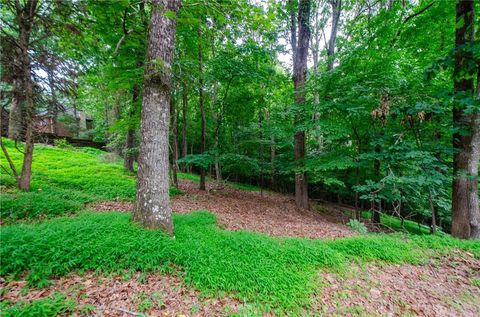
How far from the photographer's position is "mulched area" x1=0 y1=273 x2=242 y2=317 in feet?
7.54

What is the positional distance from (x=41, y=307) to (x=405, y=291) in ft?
15.5

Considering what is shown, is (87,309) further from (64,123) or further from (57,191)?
(64,123)

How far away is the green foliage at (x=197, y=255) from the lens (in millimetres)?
2693

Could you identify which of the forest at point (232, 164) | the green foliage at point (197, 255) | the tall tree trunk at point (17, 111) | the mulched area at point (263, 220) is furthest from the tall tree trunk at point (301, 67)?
the tall tree trunk at point (17, 111)

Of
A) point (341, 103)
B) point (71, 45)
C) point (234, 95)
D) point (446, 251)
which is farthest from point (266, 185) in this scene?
point (71, 45)

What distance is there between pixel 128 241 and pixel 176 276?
3.21 ft

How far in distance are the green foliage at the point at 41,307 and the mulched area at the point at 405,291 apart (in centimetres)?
295

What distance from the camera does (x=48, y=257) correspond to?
271 centimetres

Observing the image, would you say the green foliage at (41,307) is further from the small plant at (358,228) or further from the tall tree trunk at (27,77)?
the small plant at (358,228)

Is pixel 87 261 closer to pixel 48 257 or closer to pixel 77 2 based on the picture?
pixel 48 257

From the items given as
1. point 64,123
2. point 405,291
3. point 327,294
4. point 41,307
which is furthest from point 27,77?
point 64,123

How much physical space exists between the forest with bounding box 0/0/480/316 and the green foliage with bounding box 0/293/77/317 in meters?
0.01

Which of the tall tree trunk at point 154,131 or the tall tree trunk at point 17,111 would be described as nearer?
the tall tree trunk at point 154,131

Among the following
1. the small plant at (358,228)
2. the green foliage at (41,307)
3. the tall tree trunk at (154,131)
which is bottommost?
the small plant at (358,228)
